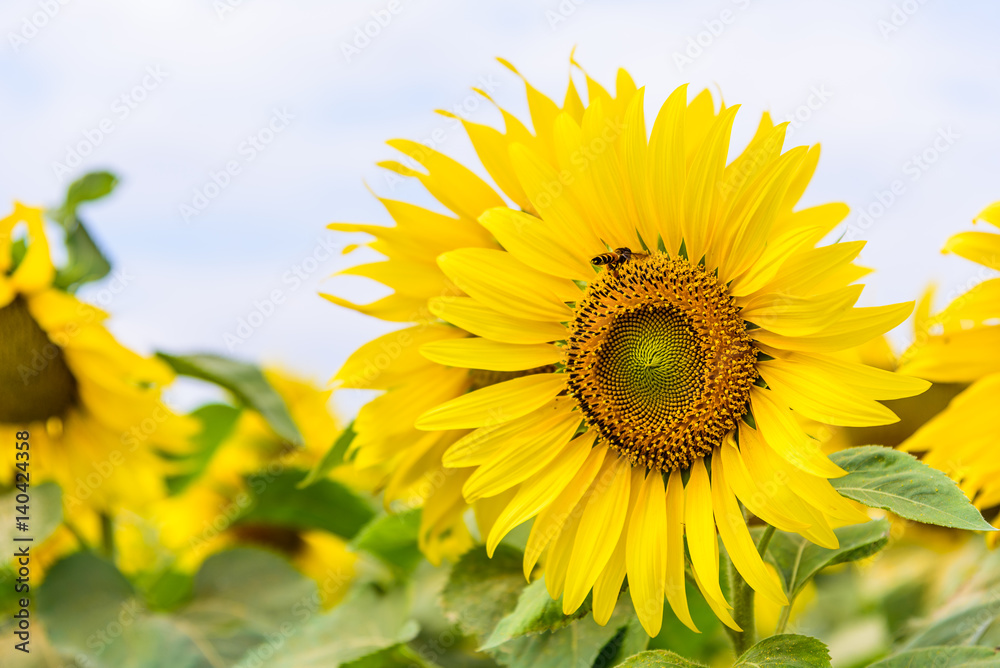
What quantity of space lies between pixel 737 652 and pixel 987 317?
48cm

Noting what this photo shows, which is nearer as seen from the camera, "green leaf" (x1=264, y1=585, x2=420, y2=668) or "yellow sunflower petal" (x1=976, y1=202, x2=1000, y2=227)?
"yellow sunflower petal" (x1=976, y1=202, x2=1000, y2=227)

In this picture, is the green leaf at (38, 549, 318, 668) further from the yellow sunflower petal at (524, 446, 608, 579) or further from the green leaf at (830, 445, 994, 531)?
the green leaf at (830, 445, 994, 531)

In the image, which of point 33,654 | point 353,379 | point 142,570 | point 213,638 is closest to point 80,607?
point 33,654

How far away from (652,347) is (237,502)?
1.44 m

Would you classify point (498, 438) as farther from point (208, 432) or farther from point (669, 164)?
point (208, 432)

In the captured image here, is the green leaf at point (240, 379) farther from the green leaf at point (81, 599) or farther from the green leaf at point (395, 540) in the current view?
the green leaf at point (81, 599)

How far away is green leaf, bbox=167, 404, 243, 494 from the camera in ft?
5.42

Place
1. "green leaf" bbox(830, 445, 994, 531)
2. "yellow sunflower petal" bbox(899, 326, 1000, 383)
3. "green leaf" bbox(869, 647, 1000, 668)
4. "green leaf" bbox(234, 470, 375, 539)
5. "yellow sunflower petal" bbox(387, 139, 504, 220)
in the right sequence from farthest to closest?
1. "green leaf" bbox(234, 470, 375, 539)
2. "yellow sunflower petal" bbox(899, 326, 1000, 383)
3. "yellow sunflower petal" bbox(387, 139, 504, 220)
4. "green leaf" bbox(869, 647, 1000, 668)
5. "green leaf" bbox(830, 445, 994, 531)

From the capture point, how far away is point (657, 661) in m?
0.68

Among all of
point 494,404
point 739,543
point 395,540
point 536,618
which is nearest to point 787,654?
point 739,543

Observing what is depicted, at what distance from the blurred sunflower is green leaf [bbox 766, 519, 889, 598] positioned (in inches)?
49.8

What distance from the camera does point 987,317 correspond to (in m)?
0.94

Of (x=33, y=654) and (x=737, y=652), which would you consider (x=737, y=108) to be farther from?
(x=33, y=654)

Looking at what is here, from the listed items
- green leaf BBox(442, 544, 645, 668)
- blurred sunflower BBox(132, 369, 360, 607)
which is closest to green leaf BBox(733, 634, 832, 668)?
green leaf BBox(442, 544, 645, 668)
